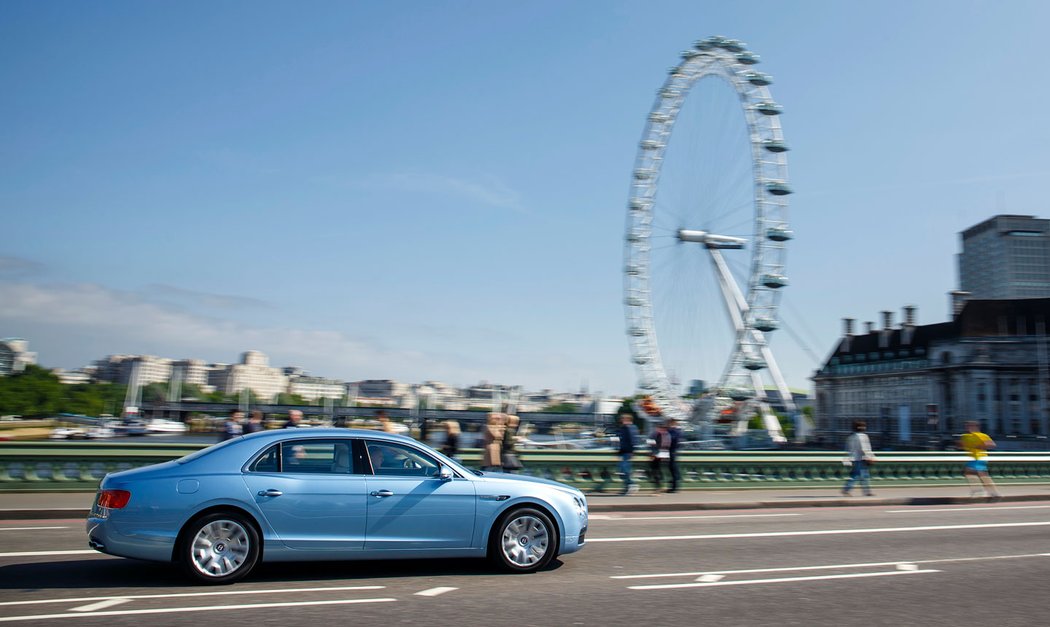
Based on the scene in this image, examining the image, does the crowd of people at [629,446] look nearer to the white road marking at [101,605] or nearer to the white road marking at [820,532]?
the white road marking at [820,532]

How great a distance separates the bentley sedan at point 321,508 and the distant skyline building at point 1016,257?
18167 cm

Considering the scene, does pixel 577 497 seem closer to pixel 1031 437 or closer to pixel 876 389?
pixel 1031 437

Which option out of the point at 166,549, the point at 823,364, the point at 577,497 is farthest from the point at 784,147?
the point at 823,364

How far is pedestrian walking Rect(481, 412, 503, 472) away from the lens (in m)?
17.9

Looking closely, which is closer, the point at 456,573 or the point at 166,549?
the point at 166,549

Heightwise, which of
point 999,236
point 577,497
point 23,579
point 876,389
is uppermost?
point 999,236

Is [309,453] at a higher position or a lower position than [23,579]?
higher

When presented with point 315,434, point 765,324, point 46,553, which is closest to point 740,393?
point 765,324

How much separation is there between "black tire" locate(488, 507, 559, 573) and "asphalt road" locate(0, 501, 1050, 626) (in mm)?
178

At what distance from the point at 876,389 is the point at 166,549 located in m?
137

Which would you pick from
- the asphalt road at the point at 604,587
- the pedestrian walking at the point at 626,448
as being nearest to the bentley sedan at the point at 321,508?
the asphalt road at the point at 604,587

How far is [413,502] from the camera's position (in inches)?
386

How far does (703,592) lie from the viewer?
9.43 metres

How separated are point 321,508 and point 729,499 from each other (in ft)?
43.7
